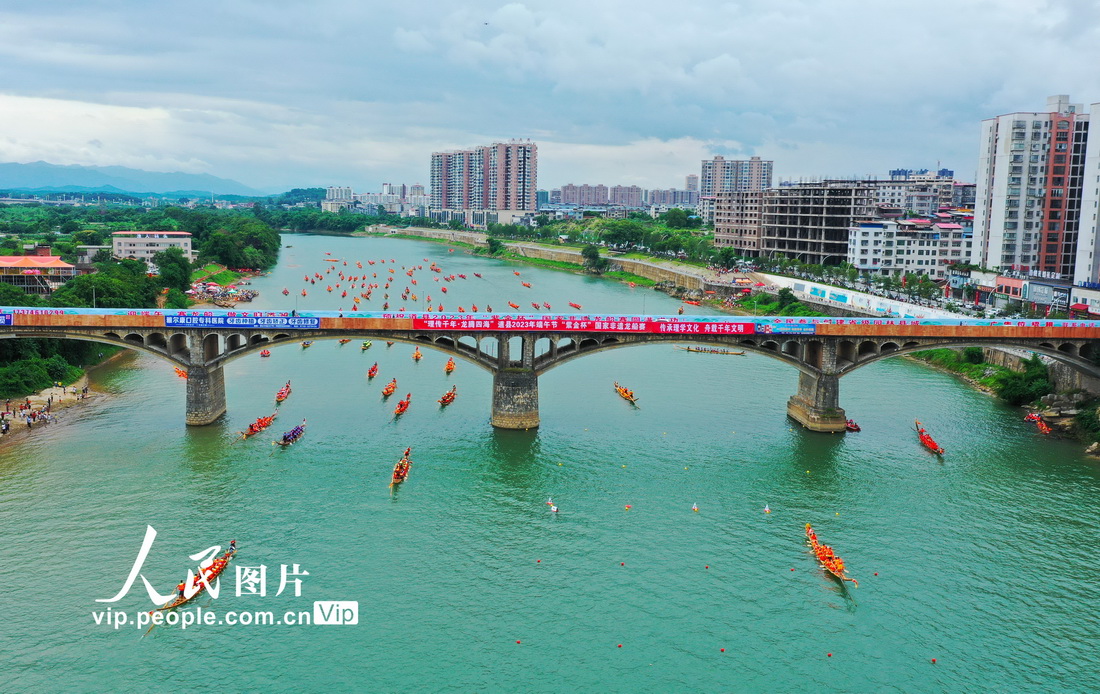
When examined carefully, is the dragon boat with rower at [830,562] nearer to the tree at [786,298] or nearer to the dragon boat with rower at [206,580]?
the dragon boat with rower at [206,580]

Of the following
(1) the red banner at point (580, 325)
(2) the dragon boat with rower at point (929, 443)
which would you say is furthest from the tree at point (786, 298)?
(1) the red banner at point (580, 325)

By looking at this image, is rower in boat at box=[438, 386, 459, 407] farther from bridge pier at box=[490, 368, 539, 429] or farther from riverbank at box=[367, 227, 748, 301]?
riverbank at box=[367, 227, 748, 301]

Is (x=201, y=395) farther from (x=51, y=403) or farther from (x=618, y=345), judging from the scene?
(x=618, y=345)

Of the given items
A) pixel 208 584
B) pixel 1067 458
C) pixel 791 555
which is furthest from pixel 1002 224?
pixel 208 584

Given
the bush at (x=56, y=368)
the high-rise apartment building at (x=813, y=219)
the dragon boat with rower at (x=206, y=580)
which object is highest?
the high-rise apartment building at (x=813, y=219)

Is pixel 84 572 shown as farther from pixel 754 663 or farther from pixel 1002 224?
pixel 1002 224

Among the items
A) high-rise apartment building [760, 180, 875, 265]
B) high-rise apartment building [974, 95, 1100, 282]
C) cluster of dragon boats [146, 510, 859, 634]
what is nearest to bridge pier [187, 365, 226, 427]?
cluster of dragon boats [146, 510, 859, 634]

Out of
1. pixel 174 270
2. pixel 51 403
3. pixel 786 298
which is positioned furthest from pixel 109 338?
pixel 786 298
